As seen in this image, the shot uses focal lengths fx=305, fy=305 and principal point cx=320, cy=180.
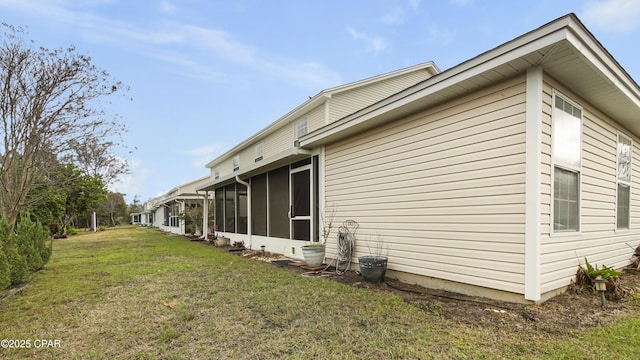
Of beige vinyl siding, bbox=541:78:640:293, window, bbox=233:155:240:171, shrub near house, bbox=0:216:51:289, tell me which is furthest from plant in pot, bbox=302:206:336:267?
window, bbox=233:155:240:171

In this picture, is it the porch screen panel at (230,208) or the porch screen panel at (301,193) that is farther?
the porch screen panel at (230,208)

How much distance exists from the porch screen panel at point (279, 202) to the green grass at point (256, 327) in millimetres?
3326

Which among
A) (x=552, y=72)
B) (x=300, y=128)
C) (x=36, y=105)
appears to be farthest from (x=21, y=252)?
(x=552, y=72)

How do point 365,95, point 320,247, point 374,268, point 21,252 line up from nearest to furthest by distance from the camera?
1. point 374,268
2. point 21,252
3. point 320,247
4. point 365,95

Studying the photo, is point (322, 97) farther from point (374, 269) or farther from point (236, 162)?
point (236, 162)

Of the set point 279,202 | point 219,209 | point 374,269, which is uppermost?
point 279,202

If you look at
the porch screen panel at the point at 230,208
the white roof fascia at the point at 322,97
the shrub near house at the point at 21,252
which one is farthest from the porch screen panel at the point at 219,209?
the shrub near house at the point at 21,252

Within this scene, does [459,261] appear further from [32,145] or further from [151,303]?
[32,145]

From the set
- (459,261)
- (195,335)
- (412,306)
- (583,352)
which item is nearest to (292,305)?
(195,335)

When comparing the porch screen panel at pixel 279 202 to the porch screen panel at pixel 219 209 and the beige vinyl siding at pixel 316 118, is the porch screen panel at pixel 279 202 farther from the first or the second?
the porch screen panel at pixel 219 209

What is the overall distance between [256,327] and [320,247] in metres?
3.58

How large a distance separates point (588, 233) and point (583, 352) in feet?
9.06

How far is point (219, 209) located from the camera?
14453mm

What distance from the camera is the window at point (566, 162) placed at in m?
3.79
